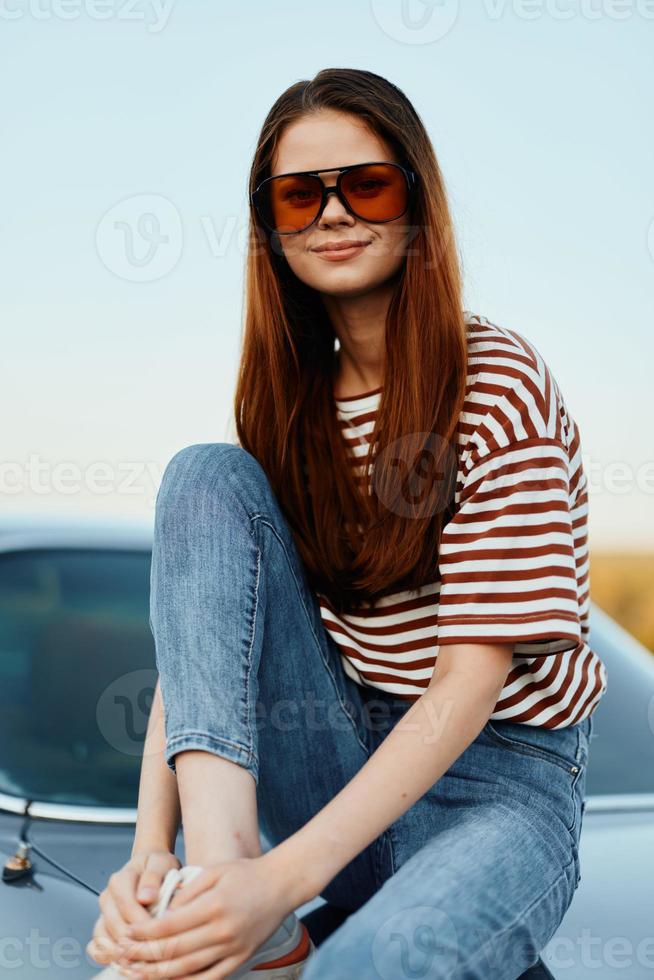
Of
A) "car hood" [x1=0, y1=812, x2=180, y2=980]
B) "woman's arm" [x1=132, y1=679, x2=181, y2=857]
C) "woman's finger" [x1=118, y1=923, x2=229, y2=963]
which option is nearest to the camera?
"woman's finger" [x1=118, y1=923, x2=229, y2=963]

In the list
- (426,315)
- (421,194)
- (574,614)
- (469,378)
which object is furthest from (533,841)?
(421,194)

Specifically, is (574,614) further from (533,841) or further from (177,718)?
(177,718)

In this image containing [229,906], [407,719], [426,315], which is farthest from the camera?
[426,315]

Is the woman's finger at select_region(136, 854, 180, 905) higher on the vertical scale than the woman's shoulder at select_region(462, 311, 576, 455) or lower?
lower

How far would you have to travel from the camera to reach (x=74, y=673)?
5.85 feet

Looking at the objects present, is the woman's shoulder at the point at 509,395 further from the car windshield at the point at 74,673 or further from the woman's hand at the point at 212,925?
the car windshield at the point at 74,673

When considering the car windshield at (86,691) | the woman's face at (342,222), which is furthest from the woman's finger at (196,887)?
the woman's face at (342,222)

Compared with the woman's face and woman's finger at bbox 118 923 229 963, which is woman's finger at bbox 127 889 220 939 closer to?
woman's finger at bbox 118 923 229 963

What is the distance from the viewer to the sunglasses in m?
1.52

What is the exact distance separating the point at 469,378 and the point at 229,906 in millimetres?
798

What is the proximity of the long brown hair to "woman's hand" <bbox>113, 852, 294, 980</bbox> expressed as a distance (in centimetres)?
50

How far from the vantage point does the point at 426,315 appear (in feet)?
5.06

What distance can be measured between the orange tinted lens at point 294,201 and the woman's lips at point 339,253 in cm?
5

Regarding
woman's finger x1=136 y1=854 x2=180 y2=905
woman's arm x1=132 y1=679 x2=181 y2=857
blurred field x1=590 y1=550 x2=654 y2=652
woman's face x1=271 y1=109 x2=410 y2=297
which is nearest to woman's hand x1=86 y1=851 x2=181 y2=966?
woman's finger x1=136 y1=854 x2=180 y2=905
